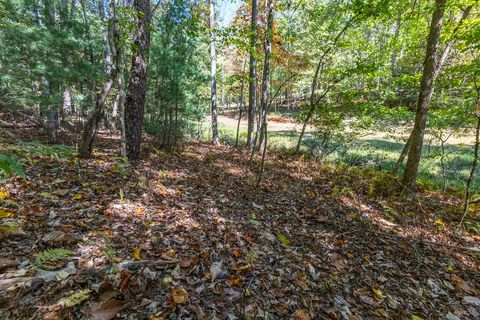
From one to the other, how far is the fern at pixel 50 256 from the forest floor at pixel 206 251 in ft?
0.04

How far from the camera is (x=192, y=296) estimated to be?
217 centimetres

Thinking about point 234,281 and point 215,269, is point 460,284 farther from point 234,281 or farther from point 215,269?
point 215,269

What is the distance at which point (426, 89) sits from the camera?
5297mm

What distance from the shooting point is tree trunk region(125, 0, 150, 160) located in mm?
5145

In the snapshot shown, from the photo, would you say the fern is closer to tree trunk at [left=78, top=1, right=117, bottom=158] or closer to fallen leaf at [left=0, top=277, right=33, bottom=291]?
fallen leaf at [left=0, top=277, right=33, bottom=291]

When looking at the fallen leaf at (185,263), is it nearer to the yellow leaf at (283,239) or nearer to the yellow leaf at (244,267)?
the yellow leaf at (244,267)

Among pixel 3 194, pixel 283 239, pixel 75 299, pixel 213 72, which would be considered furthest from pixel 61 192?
pixel 213 72

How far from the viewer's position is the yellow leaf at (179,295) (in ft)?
6.77

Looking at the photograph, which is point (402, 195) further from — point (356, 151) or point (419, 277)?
point (356, 151)

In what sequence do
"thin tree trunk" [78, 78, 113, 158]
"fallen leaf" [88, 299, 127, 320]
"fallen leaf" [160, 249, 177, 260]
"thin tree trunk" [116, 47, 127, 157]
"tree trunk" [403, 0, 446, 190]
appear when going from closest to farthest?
"fallen leaf" [88, 299, 127, 320]
"fallen leaf" [160, 249, 177, 260]
"thin tree trunk" [78, 78, 113, 158]
"thin tree trunk" [116, 47, 127, 157]
"tree trunk" [403, 0, 446, 190]

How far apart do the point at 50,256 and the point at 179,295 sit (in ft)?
3.77

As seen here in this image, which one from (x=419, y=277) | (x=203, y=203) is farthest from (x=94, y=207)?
(x=419, y=277)

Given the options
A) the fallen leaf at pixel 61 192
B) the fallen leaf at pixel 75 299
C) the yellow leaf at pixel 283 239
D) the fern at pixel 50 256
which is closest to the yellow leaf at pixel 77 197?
the fallen leaf at pixel 61 192

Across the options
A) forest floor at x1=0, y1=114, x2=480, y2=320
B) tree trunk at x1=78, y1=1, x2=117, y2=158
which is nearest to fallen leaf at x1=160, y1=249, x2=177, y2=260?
forest floor at x1=0, y1=114, x2=480, y2=320
